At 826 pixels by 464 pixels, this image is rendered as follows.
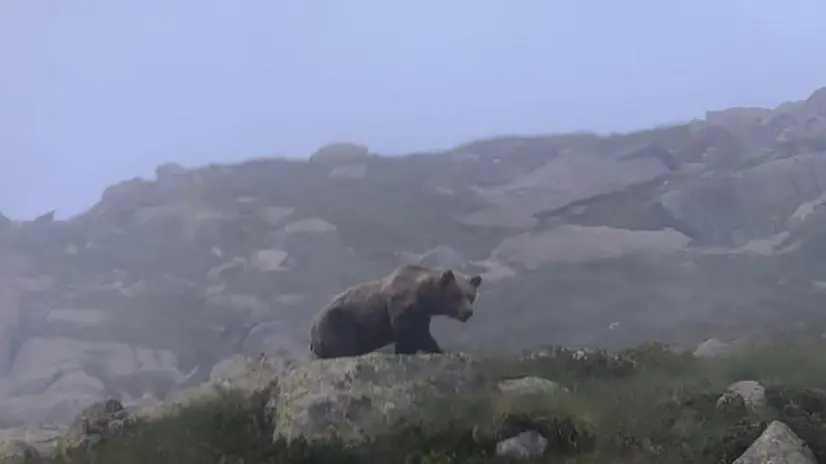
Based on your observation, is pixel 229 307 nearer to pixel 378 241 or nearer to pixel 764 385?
pixel 378 241

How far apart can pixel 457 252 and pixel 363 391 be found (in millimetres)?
35630

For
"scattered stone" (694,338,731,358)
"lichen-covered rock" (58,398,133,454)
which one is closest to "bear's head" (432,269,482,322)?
"lichen-covered rock" (58,398,133,454)

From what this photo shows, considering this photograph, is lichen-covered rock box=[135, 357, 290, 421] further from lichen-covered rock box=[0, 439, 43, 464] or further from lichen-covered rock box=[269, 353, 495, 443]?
lichen-covered rock box=[0, 439, 43, 464]

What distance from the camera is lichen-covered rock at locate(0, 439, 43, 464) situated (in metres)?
11.8

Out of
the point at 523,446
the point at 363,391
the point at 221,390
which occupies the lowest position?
the point at 523,446

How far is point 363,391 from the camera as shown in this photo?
1097 centimetres

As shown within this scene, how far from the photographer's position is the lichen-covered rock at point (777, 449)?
8.70m

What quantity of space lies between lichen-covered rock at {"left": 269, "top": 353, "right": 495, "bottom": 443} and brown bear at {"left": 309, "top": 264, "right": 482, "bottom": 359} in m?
2.07

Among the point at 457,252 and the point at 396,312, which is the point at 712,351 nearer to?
the point at 396,312

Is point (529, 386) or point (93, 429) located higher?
point (529, 386)

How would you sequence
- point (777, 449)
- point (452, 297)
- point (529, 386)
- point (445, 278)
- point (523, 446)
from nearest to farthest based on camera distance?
point (777, 449)
point (523, 446)
point (529, 386)
point (445, 278)
point (452, 297)

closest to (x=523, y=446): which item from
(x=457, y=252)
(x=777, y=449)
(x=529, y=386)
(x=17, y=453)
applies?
(x=529, y=386)

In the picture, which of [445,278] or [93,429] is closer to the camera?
[93,429]

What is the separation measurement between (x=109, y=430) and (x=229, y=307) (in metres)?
33.2
